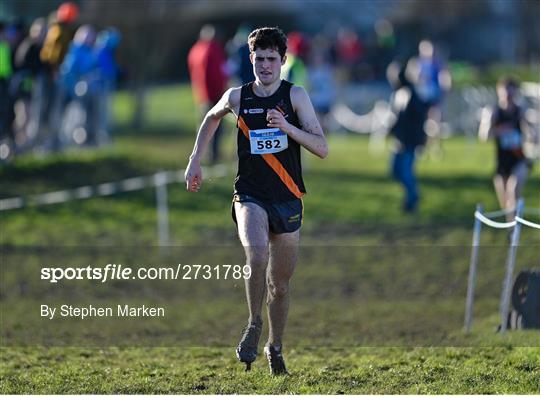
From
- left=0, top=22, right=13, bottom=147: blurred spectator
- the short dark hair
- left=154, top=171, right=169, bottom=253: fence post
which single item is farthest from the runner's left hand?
left=0, top=22, right=13, bottom=147: blurred spectator

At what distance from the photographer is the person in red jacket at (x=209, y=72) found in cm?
2225

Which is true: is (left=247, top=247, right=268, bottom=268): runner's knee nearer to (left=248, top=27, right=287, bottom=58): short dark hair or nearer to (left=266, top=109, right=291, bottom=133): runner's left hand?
(left=266, top=109, right=291, bottom=133): runner's left hand

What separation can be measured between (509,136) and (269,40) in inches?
352

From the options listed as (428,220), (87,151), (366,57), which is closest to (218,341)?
(428,220)

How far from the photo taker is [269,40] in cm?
822

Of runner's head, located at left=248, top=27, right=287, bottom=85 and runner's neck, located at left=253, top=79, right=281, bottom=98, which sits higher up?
runner's head, located at left=248, top=27, right=287, bottom=85

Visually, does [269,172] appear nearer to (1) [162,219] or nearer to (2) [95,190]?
(1) [162,219]

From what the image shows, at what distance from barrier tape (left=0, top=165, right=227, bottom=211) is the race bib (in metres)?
8.91

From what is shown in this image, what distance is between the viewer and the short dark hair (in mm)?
8219

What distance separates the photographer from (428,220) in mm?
19156

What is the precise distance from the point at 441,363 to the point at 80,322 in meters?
4.38

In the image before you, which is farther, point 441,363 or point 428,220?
point 428,220

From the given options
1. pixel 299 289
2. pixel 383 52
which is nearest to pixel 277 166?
pixel 299 289

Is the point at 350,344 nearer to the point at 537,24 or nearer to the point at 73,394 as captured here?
the point at 73,394
